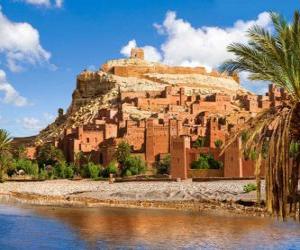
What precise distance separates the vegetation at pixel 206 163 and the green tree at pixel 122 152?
10426 millimetres

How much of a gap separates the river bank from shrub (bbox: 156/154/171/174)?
256 inches

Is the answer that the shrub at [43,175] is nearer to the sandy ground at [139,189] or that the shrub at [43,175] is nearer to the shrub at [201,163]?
the sandy ground at [139,189]

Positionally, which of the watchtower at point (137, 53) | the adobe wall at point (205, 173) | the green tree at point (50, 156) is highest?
the watchtower at point (137, 53)

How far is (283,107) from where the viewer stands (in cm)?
1076

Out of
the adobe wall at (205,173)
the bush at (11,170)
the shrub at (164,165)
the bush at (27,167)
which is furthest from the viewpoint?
the bush at (27,167)

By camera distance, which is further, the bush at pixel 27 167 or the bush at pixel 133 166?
the bush at pixel 27 167

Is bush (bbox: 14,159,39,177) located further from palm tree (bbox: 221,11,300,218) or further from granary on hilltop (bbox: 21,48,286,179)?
palm tree (bbox: 221,11,300,218)

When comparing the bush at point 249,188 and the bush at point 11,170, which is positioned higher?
the bush at point 11,170

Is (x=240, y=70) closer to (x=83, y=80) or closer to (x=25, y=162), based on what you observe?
(x=25, y=162)

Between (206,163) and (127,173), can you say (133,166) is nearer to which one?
(127,173)

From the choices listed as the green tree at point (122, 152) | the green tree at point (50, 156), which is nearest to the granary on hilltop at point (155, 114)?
the green tree at point (50, 156)

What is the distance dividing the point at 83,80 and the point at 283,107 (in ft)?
296

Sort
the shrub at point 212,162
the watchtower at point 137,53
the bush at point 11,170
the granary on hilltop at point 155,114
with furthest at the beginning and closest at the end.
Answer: the watchtower at point 137,53 < the bush at point 11,170 < the granary on hilltop at point 155,114 < the shrub at point 212,162

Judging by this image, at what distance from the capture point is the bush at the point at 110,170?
56.6 metres
